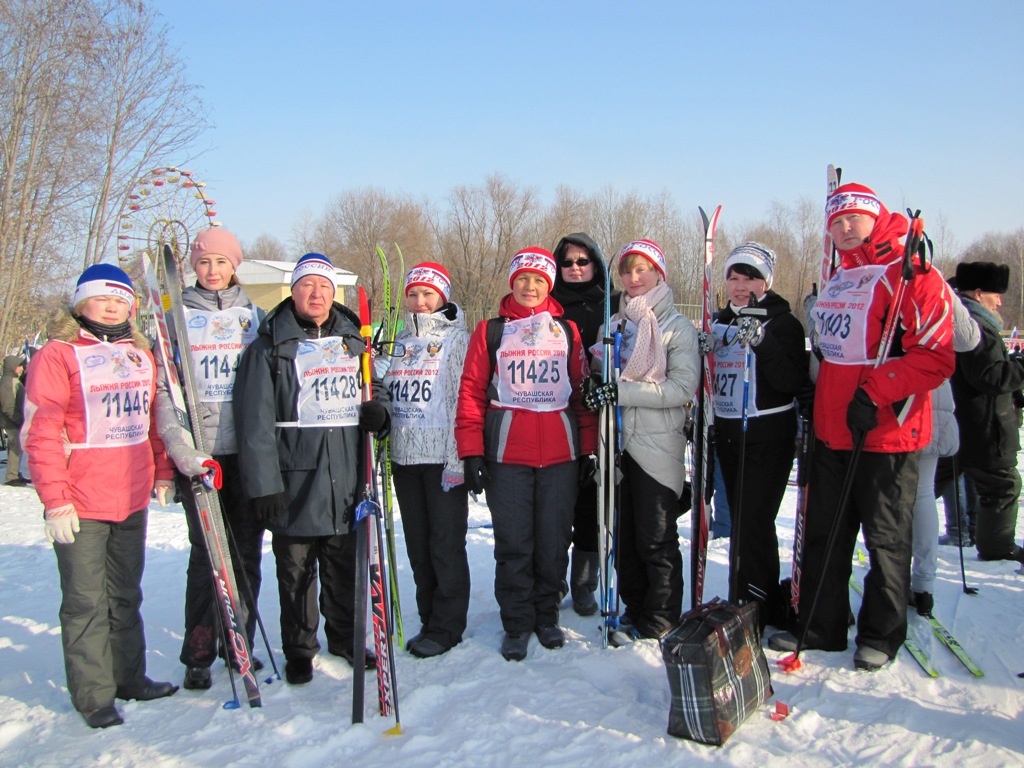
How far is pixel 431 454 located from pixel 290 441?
73 cm

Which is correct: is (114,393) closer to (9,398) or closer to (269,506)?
(269,506)

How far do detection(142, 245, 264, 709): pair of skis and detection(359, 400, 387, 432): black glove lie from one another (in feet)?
2.49

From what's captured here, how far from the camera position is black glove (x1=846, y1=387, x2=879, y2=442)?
310cm

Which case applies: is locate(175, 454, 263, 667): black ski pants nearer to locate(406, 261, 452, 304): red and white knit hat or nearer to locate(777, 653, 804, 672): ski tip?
locate(406, 261, 452, 304): red and white knit hat

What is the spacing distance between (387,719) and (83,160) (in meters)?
13.5

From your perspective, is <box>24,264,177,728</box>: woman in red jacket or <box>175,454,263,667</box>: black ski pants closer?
<box>24,264,177,728</box>: woman in red jacket

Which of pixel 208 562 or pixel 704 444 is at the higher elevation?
pixel 704 444

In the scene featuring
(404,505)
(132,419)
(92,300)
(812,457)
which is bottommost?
(404,505)

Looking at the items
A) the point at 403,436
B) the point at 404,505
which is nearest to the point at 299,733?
the point at 404,505

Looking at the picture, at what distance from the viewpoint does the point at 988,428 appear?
4828mm

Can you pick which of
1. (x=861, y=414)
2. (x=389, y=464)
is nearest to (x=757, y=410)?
(x=861, y=414)

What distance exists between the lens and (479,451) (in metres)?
3.64

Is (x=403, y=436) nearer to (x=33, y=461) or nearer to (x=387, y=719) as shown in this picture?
(x=387, y=719)

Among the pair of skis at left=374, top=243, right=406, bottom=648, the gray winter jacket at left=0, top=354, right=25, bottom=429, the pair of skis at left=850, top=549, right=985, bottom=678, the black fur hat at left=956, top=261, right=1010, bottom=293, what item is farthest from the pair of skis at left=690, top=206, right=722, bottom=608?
the gray winter jacket at left=0, top=354, right=25, bottom=429
